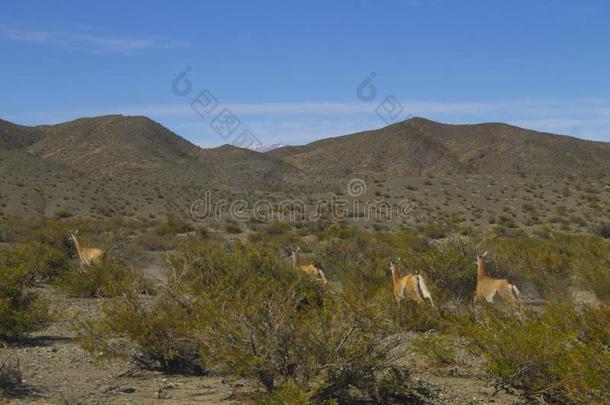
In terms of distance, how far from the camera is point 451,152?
108 m

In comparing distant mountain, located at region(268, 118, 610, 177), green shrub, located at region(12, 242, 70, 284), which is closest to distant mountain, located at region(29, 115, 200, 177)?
distant mountain, located at region(268, 118, 610, 177)

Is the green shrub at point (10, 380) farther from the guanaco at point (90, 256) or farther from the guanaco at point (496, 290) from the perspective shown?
the guanaco at point (90, 256)

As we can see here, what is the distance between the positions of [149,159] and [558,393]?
266 feet

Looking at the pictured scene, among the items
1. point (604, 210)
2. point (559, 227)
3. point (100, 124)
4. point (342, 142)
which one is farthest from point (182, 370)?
point (342, 142)

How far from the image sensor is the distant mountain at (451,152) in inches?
3797

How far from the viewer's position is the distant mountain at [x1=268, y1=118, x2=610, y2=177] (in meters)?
96.4

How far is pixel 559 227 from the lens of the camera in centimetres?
3678

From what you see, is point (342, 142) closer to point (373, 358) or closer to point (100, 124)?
point (100, 124)

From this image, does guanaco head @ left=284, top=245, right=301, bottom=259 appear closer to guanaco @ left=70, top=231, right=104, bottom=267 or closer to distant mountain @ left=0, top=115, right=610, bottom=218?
guanaco @ left=70, top=231, right=104, bottom=267

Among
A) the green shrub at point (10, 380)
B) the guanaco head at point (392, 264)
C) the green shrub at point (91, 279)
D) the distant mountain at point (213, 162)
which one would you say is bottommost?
the green shrub at point (10, 380)

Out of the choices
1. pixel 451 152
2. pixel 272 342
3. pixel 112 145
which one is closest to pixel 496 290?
pixel 272 342

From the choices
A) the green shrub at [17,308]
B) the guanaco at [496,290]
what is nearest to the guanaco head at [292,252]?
the guanaco at [496,290]

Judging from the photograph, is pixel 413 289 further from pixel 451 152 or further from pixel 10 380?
pixel 451 152

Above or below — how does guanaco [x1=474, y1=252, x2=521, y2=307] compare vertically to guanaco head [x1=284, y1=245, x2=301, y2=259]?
below
